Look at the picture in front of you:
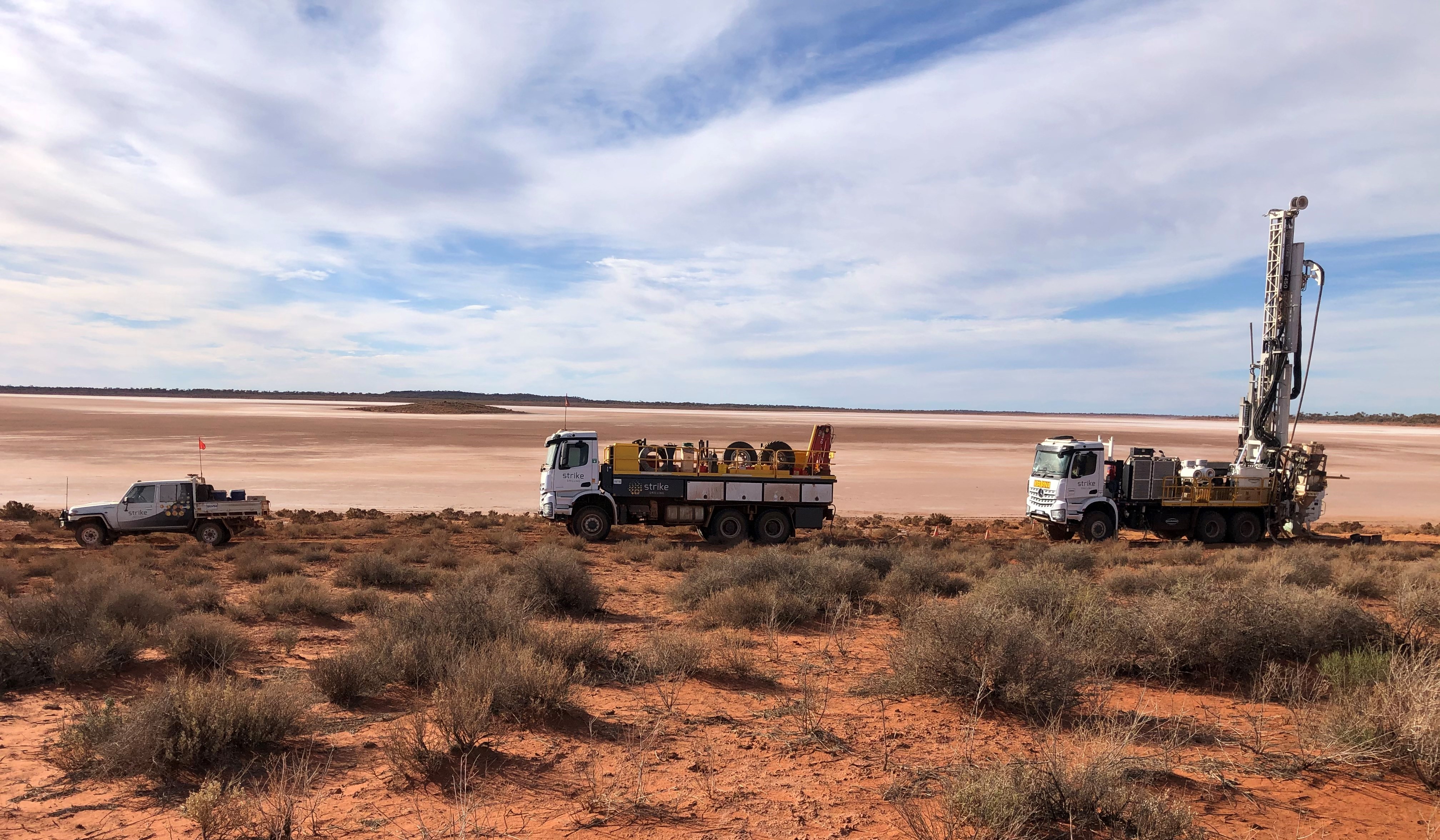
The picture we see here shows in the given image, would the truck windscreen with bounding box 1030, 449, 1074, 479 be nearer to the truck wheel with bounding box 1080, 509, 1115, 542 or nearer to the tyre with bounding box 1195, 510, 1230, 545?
the truck wheel with bounding box 1080, 509, 1115, 542

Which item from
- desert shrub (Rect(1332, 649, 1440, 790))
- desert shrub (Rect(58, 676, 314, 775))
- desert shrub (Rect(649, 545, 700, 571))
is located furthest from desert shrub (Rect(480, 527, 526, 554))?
desert shrub (Rect(1332, 649, 1440, 790))

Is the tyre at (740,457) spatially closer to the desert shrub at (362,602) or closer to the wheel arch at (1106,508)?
the wheel arch at (1106,508)

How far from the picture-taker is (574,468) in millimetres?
20062

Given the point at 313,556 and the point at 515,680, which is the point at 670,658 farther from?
the point at 313,556

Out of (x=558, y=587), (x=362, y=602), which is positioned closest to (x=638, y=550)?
(x=558, y=587)

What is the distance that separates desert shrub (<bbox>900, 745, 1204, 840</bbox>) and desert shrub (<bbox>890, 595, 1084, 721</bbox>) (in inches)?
67.1

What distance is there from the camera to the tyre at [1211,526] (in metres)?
21.8

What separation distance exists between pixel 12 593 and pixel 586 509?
445 inches

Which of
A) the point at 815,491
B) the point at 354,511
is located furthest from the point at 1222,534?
the point at 354,511

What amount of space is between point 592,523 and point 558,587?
8662 millimetres

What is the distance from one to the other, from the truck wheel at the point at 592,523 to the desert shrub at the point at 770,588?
663 cm

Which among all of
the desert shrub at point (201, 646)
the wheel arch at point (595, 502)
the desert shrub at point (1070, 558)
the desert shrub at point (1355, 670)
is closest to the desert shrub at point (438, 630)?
the desert shrub at point (201, 646)

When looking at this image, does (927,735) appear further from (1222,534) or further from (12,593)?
(1222,534)

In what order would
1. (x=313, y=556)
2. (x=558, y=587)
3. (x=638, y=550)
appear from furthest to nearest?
(x=638, y=550) → (x=313, y=556) → (x=558, y=587)
